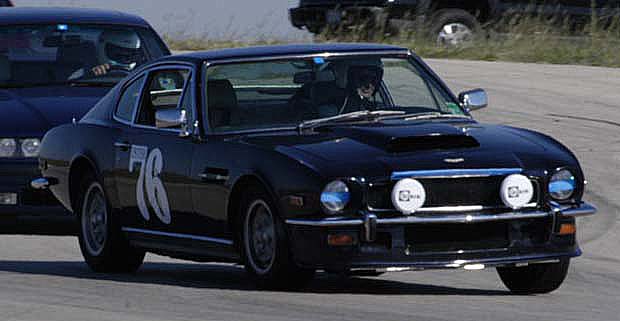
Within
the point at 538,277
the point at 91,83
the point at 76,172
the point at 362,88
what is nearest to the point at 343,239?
the point at 538,277

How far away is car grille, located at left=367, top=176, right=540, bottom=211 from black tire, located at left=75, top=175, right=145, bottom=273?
8.64ft

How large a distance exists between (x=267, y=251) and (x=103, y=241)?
7.40 feet

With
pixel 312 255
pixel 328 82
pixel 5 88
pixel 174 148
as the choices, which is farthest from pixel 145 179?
pixel 5 88

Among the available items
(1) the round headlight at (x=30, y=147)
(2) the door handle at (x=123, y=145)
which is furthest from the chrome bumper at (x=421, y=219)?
(1) the round headlight at (x=30, y=147)

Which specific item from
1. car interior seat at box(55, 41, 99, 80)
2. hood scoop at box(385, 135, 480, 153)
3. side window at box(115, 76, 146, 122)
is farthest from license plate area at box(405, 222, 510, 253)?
car interior seat at box(55, 41, 99, 80)

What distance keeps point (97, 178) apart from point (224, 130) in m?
1.56

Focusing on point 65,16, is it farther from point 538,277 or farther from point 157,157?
point 538,277

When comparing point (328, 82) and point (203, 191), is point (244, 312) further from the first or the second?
point (328, 82)

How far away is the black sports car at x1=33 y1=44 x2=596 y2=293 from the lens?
8711mm

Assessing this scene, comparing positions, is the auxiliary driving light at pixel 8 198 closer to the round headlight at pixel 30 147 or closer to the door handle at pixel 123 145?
the round headlight at pixel 30 147

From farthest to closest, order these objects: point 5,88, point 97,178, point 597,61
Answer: point 597,61, point 5,88, point 97,178

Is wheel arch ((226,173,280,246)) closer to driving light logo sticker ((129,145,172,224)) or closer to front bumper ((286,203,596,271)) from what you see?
front bumper ((286,203,596,271))

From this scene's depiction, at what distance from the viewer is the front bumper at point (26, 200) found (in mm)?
12945

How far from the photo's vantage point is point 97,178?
11164mm
